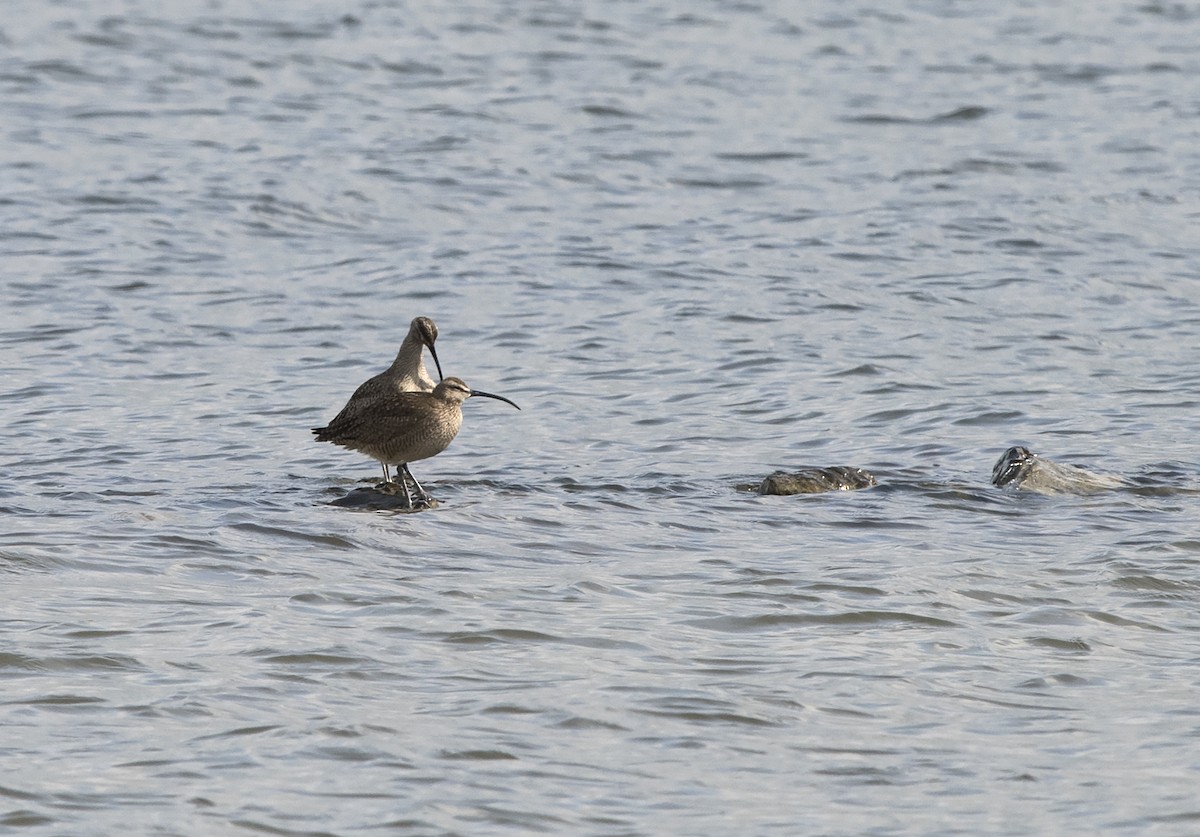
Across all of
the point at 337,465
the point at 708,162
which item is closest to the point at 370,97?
the point at 708,162

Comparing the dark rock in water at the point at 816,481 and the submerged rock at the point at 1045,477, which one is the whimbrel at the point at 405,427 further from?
the submerged rock at the point at 1045,477

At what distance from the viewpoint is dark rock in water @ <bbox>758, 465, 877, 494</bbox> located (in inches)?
395

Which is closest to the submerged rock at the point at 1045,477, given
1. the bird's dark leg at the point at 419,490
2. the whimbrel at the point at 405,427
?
the whimbrel at the point at 405,427

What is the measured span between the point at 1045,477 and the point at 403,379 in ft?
11.2

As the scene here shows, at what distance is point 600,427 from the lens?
1165 cm

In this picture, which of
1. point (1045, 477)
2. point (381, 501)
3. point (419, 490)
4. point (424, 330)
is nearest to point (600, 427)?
point (424, 330)

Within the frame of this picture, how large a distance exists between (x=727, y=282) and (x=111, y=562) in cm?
767

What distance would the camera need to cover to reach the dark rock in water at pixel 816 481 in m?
10.0

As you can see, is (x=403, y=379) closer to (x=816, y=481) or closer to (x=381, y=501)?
(x=381, y=501)

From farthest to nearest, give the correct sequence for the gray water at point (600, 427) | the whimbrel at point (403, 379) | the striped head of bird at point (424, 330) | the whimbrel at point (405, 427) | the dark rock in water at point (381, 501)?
1. the striped head of bird at point (424, 330)
2. the whimbrel at point (403, 379)
3. the whimbrel at point (405, 427)
4. the dark rock in water at point (381, 501)
5. the gray water at point (600, 427)

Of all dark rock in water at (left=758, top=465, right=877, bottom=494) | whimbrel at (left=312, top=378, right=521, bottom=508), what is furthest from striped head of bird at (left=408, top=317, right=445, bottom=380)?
dark rock in water at (left=758, top=465, right=877, bottom=494)

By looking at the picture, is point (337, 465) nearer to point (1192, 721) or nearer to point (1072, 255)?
point (1192, 721)

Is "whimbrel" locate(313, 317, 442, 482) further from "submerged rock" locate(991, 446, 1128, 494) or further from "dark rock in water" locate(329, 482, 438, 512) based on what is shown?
"submerged rock" locate(991, 446, 1128, 494)

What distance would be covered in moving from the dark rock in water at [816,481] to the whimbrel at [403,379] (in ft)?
6.31
